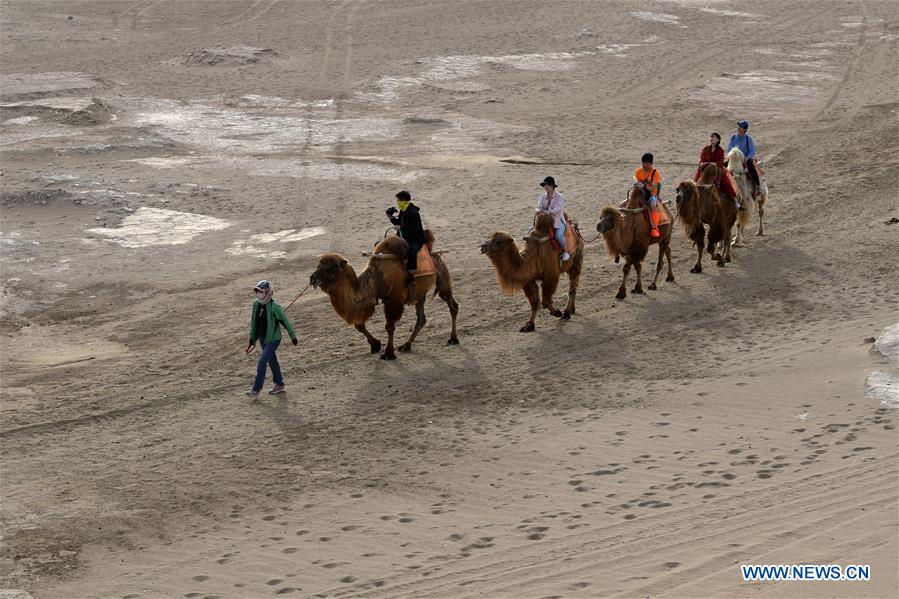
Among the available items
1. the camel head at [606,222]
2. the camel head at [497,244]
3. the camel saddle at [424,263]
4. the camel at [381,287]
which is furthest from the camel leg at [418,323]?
the camel head at [606,222]

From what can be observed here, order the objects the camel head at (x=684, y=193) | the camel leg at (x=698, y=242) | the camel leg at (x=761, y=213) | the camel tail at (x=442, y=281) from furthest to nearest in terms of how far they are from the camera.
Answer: the camel leg at (x=761, y=213), the camel leg at (x=698, y=242), the camel head at (x=684, y=193), the camel tail at (x=442, y=281)

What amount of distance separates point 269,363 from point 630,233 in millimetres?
6315

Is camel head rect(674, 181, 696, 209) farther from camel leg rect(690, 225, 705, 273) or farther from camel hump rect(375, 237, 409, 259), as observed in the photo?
camel hump rect(375, 237, 409, 259)

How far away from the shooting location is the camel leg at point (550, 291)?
59.6 ft

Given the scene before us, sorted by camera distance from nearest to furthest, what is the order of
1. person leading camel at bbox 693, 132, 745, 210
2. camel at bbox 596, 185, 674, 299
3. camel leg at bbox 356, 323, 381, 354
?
1. camel leg at bbox 356, 323, 381, 354
2. camel at bbox 596, 185, 674, 299
3. person leading camel at bbox 693, 132, 745, 210

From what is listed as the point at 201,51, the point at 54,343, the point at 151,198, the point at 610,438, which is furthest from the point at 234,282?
the point at 201,51

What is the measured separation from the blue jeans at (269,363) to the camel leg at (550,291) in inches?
A: 170

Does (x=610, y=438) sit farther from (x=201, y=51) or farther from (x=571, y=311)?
(x=201, y=51)

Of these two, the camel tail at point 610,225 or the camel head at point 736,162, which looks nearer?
the camel tail at point 610,225

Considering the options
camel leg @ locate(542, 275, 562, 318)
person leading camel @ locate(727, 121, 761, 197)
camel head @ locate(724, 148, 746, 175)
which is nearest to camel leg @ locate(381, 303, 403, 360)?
camel leg @ locate(542, 275, 562, 318)

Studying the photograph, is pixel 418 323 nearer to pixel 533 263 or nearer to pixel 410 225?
pixel 410 225

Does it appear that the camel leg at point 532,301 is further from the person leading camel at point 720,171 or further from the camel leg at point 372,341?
the person leading camel at point 720,171

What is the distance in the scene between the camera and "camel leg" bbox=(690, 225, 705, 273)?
2077 centimetres

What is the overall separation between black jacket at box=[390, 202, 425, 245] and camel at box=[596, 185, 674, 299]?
10.1ft
